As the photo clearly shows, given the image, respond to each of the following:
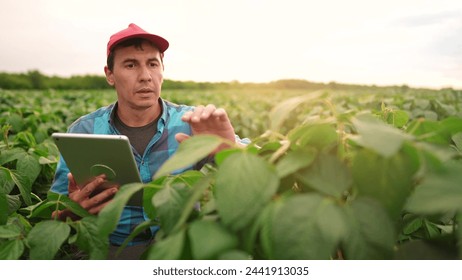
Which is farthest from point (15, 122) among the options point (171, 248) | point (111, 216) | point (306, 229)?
point (306, 229)

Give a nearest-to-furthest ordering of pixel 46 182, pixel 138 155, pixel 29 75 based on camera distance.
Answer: pixel 138 155 → pixel 46 182 → pixel 29 75

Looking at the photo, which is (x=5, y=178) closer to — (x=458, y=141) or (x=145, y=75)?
(x=145, y=75)

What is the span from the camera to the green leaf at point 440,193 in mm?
470

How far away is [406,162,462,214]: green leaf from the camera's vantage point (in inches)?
18.5

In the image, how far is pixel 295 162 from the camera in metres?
0.53

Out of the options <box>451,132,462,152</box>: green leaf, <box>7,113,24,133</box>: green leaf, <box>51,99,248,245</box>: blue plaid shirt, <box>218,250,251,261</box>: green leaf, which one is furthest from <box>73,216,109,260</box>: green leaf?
<box>7,113,24,133</box>: green leaf

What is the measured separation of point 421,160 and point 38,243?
1.83ft

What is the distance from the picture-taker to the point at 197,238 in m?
0.52

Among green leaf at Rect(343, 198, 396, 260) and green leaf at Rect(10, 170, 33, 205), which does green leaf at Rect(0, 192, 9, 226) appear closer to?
green leaf at Rect(10, 170, 33, 205)

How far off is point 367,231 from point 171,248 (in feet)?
0.74

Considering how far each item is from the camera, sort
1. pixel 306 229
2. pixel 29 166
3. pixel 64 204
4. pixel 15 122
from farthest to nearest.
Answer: pixel 15 122 → pixel 29 166 → pixel 64 204 → pixel 306 229
